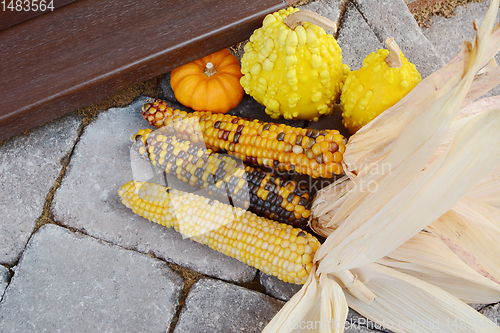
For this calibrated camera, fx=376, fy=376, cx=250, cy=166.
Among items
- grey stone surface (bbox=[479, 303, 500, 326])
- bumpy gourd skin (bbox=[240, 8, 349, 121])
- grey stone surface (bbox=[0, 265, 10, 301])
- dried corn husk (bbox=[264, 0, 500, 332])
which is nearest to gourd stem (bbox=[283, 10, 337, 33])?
bumpy gourd skin (bbox=[240, 8, 349, 121])

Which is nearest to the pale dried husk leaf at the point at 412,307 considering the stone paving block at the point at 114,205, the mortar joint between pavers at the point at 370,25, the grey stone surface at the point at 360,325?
the grey stone surface at the point at 360,325

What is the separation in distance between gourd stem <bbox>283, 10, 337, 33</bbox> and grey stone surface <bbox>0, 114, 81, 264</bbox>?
3.17ft

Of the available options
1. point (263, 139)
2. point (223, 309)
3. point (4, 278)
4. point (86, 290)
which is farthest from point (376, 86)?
point (4, 278)

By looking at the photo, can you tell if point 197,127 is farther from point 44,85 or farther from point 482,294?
point 482,294

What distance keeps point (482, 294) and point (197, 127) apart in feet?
3.51

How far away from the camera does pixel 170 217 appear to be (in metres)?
1.26

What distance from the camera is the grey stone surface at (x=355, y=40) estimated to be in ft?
5.21

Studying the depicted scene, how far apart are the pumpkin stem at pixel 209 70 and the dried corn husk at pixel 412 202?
2.03 ft

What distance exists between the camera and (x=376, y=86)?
3.85 feet

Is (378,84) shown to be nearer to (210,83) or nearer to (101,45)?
(210,83)

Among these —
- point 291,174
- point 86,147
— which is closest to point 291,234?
point 291,174

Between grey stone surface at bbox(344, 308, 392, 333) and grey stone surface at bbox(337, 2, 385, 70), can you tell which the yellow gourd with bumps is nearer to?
grey stone surface at bbox(337, 2, 385, 70)

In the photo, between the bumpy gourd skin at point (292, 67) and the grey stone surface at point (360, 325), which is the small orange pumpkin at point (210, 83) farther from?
the grey stone surface at point (360, 325)

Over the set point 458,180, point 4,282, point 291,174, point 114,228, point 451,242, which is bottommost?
point 4,282
